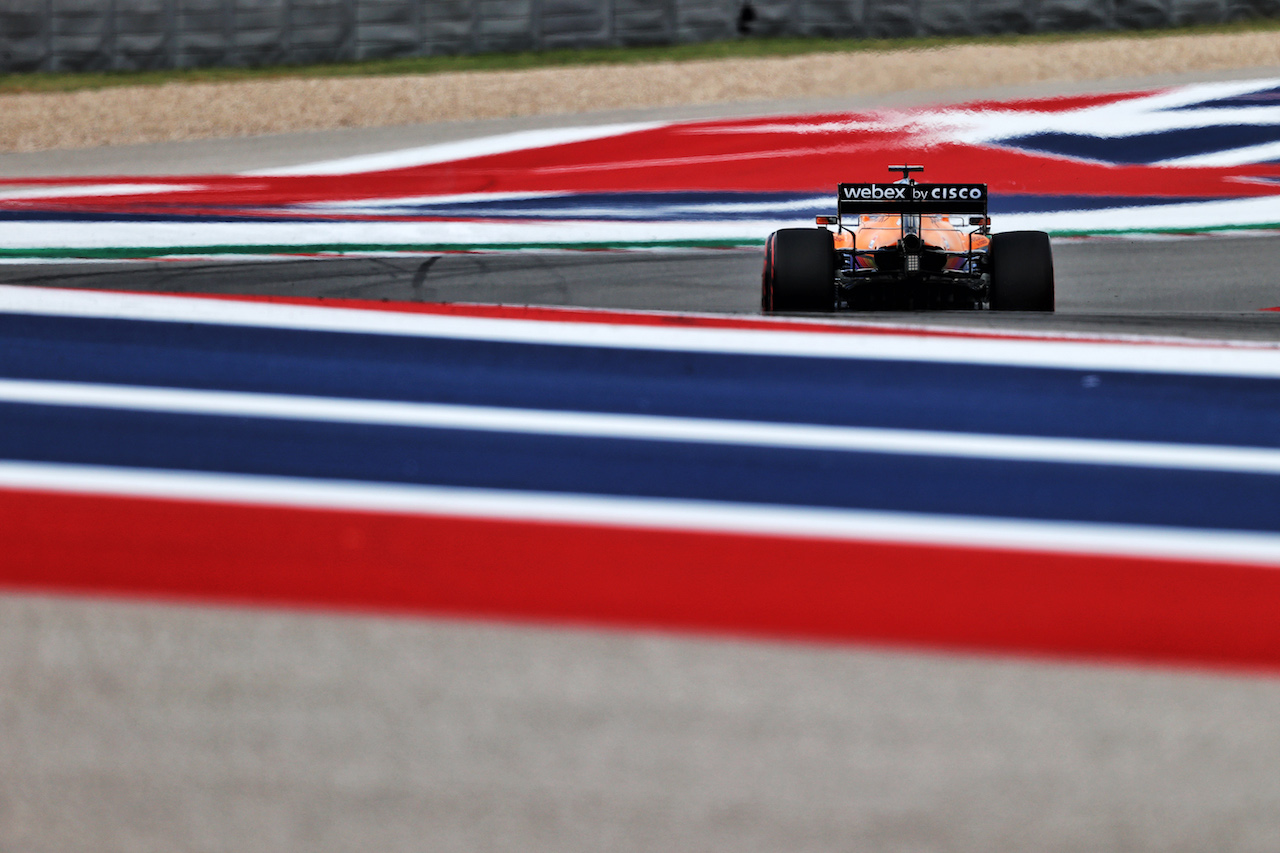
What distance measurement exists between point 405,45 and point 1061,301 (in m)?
11.1

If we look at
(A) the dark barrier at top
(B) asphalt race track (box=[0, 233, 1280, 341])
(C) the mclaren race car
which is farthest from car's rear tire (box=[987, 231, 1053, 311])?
(A) the dark barrier at top

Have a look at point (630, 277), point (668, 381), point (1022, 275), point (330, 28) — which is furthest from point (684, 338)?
point (330, 28)

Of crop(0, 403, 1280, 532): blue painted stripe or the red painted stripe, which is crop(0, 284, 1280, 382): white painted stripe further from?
the red painted stripe

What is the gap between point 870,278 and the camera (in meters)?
7.13

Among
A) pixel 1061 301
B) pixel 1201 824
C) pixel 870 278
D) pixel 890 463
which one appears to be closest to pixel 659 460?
pixel 890 463

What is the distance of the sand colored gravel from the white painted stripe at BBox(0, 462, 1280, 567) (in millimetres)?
10864

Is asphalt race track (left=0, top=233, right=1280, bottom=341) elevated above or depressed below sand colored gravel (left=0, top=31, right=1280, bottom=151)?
below

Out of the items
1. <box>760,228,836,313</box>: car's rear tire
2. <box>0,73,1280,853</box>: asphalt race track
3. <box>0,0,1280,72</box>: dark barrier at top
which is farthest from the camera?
<box>0,0,1280,72</box>: dark barrier at top

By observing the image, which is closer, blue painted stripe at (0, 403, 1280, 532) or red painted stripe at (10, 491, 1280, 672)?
red painted stripe at (10, 491, 1280, 672)

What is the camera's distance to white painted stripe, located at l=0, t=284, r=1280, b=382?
15.9ft

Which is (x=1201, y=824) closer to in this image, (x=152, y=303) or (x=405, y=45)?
(x=152, y=303)

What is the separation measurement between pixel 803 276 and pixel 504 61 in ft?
36.5

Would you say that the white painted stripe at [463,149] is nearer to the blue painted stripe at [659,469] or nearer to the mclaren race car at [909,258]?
the mclaren race car at [909,258]

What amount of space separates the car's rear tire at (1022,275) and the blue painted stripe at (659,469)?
123 inches
